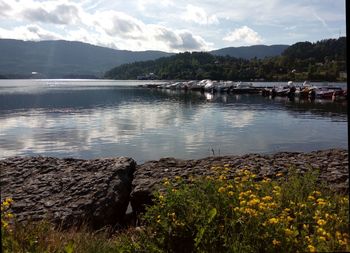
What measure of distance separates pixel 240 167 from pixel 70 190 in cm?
545

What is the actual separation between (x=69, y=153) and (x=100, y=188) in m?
16.6

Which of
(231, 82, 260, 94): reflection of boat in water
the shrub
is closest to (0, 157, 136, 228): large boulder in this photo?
the shrub

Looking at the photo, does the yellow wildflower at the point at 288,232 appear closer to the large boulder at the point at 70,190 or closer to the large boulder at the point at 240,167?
the large boulder at the point at 240,167

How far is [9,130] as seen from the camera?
3862 cm

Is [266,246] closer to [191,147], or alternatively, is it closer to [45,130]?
[191,147]

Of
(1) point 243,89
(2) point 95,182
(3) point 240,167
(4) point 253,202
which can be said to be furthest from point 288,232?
(1) point 243,89

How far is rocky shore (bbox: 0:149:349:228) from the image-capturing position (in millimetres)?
9750

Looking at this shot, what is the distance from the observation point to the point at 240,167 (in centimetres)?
1325

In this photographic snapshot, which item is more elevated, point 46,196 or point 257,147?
point 46,196

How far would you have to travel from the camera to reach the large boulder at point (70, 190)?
9602mm

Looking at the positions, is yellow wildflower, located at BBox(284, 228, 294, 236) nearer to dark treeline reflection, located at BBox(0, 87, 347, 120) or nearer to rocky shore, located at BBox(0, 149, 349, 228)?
rocky shore, located at BBox(0, 149, 349, 228)

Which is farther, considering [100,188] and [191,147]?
[191,147]

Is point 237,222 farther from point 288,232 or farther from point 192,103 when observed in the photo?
point 192,103

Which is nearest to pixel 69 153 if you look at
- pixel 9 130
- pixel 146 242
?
pixel 9 130
